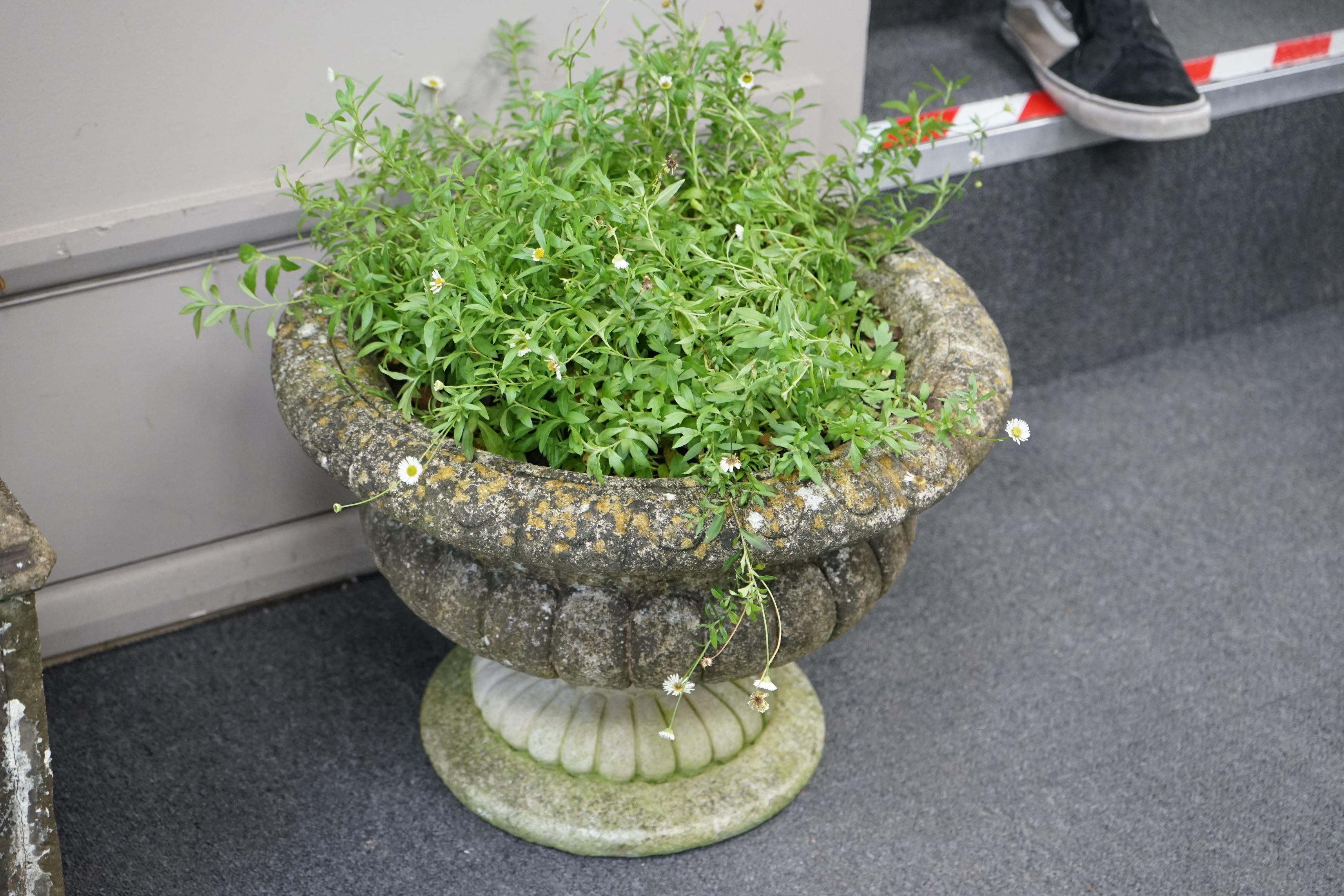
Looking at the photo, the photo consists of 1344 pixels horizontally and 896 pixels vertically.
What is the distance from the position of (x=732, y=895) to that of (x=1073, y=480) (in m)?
0.92

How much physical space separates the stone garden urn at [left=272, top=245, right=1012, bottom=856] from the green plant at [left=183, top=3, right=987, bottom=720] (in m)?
0.03

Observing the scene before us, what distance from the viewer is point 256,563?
5.24ft

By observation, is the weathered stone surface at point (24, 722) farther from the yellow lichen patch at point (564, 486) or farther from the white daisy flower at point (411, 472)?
the yellow lichen patch at point (564, 486)

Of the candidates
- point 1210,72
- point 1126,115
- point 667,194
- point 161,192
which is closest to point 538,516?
point 667,194

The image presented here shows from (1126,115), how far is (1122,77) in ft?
0.20

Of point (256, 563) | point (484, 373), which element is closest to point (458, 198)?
point (484, 373)

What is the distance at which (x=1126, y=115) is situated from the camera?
5.57ft

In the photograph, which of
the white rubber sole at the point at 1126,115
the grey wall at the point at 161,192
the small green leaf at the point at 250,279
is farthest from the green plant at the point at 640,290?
the white rubber sole at the point at 1126,115

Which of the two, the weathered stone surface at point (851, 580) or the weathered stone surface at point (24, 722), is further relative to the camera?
the weathered stone surface at point (851, 580)

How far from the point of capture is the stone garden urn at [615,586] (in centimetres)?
98

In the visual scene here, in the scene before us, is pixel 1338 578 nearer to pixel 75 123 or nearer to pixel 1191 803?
pixel 1191 803

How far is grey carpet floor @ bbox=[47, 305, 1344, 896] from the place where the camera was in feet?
4.24

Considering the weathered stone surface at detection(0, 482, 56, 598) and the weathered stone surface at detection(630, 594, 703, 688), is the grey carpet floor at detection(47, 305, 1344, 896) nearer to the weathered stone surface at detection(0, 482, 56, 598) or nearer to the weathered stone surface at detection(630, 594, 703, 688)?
the weathered stone surface at detection(630, 594, 703, 688)

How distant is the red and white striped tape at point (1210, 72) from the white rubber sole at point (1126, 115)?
3cm
